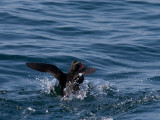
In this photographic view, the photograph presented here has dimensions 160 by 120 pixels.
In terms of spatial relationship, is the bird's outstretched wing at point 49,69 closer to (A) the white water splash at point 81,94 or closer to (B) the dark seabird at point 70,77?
(B) the dark seabird at point 70,77

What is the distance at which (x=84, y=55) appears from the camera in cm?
1412

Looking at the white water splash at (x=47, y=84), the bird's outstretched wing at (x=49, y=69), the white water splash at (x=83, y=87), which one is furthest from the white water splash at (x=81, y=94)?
the white water splash at (x=47, y=84)

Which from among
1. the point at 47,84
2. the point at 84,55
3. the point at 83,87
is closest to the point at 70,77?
the point at 83,87

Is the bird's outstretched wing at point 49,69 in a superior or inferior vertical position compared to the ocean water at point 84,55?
A: superior

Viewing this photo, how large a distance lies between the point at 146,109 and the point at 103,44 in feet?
20.1

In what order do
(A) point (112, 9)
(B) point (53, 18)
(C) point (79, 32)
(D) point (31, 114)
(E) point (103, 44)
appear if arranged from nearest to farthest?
(D) point (31, 114) < (E) point (103, 44) < (C) point (79, 32) < (B) point (53, 18) < (A) point (112, 9)

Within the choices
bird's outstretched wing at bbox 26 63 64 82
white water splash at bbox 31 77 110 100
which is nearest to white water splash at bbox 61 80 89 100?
white water splash at bbox 31 77 110 100

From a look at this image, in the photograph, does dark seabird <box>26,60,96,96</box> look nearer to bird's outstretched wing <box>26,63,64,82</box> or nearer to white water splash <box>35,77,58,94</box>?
bird's outstretched wing <box>26,63,64,82</box>

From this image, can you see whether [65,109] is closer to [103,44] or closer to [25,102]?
[25,102]

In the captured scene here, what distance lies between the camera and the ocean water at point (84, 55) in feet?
30.7

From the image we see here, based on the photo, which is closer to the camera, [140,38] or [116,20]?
[140,38]

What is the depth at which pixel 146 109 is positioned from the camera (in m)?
9.42

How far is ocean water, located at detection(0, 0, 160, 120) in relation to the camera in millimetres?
9352

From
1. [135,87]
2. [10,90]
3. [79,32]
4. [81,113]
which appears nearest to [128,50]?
[79,32]
